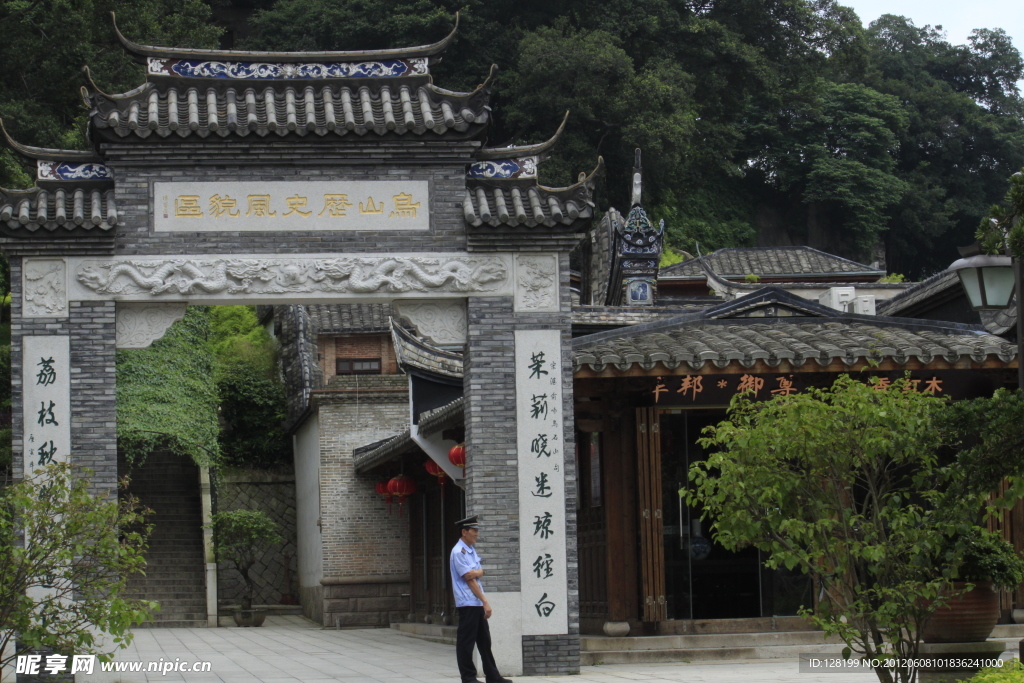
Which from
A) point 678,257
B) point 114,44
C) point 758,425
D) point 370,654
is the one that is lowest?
point 370,654

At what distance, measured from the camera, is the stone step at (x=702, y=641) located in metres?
12.2

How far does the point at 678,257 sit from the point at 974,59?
1765 cm

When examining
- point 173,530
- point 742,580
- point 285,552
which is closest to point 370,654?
point 742,580

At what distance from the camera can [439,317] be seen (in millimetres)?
11820

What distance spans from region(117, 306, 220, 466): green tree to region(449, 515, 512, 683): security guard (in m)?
13.1

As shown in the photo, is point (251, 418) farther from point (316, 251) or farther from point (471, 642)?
point (471, 642)

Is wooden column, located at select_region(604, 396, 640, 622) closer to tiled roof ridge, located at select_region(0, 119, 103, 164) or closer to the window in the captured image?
tiled roof ridge, located at select_region(0, 119, 103, 164)

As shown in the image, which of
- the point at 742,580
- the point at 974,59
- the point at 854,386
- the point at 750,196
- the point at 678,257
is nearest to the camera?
the point at 854,386

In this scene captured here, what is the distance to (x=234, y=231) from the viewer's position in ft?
38.0

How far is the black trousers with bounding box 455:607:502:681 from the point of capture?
31.2 feet

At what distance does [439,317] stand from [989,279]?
17.2 feet

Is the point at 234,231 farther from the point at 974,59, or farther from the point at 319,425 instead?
the point at 974,59

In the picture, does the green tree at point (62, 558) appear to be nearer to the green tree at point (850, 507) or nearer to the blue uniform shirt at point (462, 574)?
the blue uniform shirt at point (462, 574)

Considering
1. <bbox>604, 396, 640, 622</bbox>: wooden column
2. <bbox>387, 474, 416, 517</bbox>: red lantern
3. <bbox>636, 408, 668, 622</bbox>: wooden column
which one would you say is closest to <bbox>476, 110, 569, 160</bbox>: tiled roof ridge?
<bbox>604, 396, 640, 622</bbox>: wooden column
